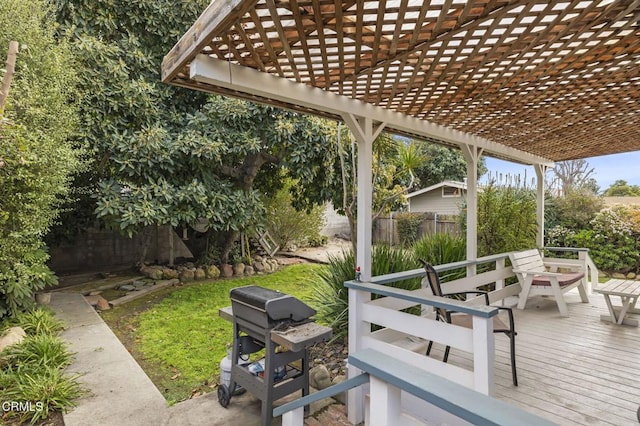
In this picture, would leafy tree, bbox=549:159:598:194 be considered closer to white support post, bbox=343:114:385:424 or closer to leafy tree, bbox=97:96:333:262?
Result: leafy tree, bbox=97:96:333:262

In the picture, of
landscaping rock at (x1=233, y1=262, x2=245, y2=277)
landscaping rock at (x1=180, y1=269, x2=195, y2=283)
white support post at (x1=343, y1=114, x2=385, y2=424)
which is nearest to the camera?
white support post at (x1=343, y1=114, x2=385, y2=424)

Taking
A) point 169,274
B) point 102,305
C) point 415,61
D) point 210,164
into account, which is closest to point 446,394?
point 415,61

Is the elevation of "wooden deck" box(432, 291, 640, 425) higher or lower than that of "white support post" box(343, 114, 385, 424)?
lower

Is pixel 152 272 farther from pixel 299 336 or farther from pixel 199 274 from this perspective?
pixel 299 336

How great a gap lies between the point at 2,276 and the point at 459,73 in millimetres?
4925

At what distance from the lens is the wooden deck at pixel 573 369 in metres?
2.40

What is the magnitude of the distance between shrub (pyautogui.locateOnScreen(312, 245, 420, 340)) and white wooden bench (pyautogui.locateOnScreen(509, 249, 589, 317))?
151 cm

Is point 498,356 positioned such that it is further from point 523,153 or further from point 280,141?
point 280,141

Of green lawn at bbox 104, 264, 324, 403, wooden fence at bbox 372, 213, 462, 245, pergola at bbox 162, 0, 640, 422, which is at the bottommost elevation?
green lawn at bbox 104, 264, 324, 403

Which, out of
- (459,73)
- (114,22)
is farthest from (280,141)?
(459,73)

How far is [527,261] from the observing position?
5.04 meters

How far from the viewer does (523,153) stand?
225 inches

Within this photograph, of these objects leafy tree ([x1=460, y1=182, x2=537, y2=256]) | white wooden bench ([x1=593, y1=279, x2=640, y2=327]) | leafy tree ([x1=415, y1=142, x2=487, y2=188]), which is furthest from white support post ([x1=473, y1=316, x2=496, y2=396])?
leafy tree ([x1=415, y1=142, x2=487, y2=188])

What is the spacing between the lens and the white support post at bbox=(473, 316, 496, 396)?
1994 millimetres
